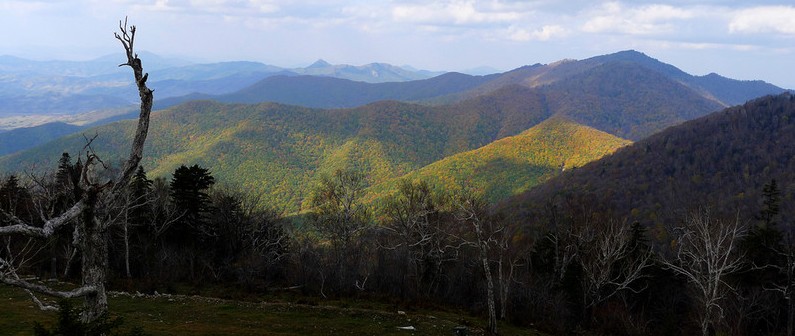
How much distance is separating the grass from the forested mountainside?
221ft

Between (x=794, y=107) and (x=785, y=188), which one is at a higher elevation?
(x=794, y=107)

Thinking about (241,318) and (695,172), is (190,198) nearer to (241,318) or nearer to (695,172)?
(241,318)

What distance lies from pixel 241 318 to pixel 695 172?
439 ft

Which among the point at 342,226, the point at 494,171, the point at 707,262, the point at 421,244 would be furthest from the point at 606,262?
the point at 494,171

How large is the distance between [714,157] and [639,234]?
109m

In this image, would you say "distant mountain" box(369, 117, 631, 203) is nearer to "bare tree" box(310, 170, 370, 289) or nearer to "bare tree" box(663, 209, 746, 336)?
"bare tree" box(310, 170, 370, 289)

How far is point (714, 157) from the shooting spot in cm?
13438

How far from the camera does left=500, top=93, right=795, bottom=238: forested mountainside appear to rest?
10200cm

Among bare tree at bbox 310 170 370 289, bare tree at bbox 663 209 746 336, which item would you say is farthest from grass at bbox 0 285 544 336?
bare tree at bbox 663 209 746 336

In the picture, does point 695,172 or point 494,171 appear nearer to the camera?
point 695,172

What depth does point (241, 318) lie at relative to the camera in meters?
26.4

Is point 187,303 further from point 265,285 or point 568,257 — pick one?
point 568,257

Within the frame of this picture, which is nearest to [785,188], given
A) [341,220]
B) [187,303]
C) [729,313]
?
[729,313]

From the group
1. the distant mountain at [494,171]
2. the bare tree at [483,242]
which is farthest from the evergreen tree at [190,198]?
the distant mountain at [494,171]
